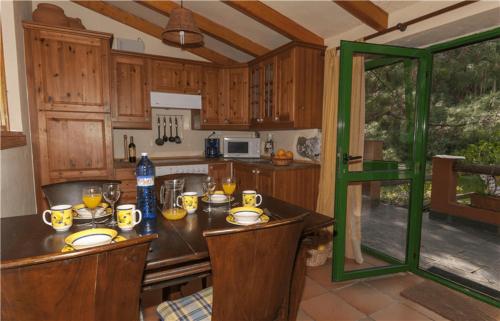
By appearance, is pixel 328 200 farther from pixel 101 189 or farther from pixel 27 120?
pixel 27 120

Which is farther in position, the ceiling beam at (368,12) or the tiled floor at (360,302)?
the ceiling beam at (368,12)

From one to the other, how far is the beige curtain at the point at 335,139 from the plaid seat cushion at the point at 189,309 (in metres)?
1.77

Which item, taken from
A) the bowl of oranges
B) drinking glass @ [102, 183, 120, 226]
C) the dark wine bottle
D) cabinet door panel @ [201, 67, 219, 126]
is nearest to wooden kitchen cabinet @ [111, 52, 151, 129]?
the dark wine bottle

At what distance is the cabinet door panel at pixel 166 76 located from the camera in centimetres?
340

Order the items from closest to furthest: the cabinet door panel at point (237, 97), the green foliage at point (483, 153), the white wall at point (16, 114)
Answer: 1. the white wall at point (16, 114)
2. the green foliage at point (483, 153)
3. the cabinet door panel at point (237, 97)

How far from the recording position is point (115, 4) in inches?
129

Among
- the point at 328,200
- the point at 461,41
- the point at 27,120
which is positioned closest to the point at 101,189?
the point at 27,120

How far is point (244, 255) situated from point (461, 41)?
2.36 meters

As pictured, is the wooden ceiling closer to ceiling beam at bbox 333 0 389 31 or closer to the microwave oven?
ceiling beam at bbox 333 0 389 31

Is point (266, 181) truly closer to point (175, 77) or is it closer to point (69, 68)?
point (175, 77)

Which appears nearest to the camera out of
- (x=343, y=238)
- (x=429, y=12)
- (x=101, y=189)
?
(x=101, y=189)

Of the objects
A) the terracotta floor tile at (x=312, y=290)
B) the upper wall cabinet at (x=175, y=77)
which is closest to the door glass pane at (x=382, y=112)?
the terracotta floor tile at (x=312, y=290)

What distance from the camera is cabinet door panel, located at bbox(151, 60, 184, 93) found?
3402 millimetres

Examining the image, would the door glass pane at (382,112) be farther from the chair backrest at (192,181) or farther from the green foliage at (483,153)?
the green foliage at (483,153)
